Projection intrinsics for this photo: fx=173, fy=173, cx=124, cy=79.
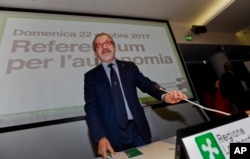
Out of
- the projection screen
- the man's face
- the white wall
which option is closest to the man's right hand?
the man's face

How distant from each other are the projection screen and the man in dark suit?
2.63ft

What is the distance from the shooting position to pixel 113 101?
101 cm

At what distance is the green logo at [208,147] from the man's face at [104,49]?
804 millimetres

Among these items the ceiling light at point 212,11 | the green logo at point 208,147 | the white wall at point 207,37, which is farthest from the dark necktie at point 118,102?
the ceiling light at point 212,11

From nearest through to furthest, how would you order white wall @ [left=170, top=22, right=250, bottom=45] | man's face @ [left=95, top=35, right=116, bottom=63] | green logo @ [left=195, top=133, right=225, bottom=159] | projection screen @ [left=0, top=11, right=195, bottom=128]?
1. green logo @ [left=195, top=133, right=225, bottom=159]
2. man's face @ [left=95, top=35, right=116, bottom=63]
3. projection screen @ [left=0, top=11, right=195, bottom=128]
4. white wall @ [left=170, top=22, right=250, bottom=45]

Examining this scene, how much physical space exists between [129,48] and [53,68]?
0.97 m

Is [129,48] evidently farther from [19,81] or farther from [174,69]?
[19,81]

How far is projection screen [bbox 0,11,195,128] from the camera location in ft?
5.33

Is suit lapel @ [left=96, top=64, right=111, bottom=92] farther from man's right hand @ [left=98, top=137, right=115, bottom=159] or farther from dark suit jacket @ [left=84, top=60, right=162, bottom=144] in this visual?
man's right hand @ [left=98, top=137, right=115, bottom=159]

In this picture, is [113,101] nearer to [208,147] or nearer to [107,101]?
[107,101]

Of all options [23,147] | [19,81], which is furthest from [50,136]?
[19,81]

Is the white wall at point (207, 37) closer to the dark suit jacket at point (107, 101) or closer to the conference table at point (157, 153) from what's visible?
the dark suit jacket at point (107, 101)

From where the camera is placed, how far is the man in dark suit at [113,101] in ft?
3.04

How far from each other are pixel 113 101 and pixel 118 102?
30 millimetres
